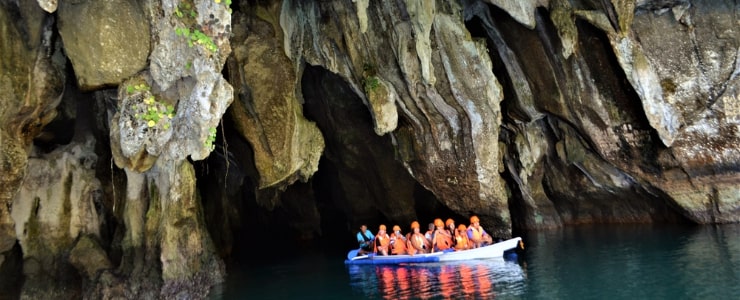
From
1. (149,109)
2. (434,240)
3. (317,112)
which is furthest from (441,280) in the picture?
(317,112)

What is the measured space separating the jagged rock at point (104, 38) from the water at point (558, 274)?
17.4 ft

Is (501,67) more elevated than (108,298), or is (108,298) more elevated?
(501,67)

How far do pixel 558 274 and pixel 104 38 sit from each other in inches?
382

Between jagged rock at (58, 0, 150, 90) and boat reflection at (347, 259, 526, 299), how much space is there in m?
6.24

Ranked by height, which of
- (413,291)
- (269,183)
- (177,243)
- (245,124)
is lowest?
(413,291)

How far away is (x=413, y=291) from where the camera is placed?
11336 millimetres

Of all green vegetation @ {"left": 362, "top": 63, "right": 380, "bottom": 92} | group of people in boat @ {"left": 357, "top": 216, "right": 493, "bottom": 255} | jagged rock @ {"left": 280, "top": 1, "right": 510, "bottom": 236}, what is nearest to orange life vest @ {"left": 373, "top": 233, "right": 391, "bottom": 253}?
group of people in boat @ {"left": 357, "top": 216, "right": 493, "bottom": 255}

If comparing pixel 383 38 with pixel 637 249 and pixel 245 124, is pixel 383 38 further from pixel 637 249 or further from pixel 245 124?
pixel 637 249

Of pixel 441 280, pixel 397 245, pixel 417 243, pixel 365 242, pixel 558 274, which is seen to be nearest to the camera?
pixel 558 274

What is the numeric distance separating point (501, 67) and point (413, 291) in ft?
28.0

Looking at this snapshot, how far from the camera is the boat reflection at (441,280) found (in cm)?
1070

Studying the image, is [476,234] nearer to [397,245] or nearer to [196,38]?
[397,245]

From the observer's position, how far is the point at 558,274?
462 inches

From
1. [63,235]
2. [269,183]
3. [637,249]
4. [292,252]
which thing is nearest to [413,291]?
[269,183]
